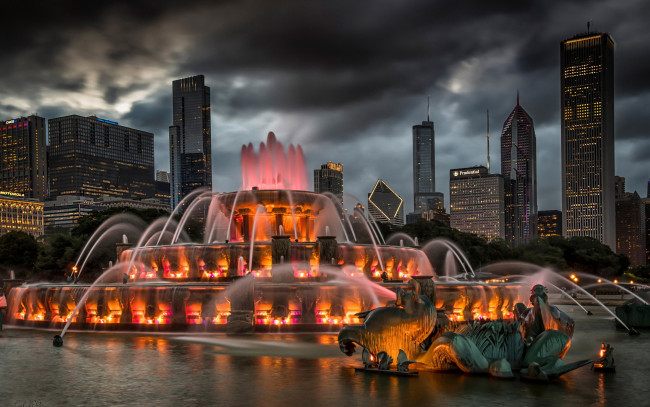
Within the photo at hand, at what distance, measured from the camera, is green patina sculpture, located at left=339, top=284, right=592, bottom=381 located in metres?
15.1

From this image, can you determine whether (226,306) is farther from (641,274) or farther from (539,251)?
(641,274)

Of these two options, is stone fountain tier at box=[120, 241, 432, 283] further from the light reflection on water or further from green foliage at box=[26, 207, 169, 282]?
green foliage at box=[26, 207, 169, 282]

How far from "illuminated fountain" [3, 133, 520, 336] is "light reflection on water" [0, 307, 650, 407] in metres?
4.43

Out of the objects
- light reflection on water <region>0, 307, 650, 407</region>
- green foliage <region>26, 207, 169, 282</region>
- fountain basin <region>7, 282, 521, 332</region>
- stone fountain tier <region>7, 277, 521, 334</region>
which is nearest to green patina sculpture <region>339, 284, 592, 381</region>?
light reflection on water <region>0, 307, 650, 407</region>

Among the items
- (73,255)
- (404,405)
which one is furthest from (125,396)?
(73,255)

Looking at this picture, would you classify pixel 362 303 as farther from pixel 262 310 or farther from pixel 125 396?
pixel 125 396

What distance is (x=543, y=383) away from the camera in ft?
46.5

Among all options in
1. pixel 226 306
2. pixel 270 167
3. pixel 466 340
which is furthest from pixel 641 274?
pixel 466 340

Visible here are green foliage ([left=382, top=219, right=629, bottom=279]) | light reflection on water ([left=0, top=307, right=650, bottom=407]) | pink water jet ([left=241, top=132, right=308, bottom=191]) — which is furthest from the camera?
green foliage ([left=382, top=219, right=629, bottom=279])

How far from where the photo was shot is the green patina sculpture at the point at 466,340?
49.6 feet

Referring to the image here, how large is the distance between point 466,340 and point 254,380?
4.89 meters

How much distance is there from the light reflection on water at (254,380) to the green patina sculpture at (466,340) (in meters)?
0.50

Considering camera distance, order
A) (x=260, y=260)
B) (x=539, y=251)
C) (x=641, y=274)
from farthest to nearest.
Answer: (x=641, y=274) < (x=539, y=251) < (x=260, y=260)

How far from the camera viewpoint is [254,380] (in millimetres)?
14445
